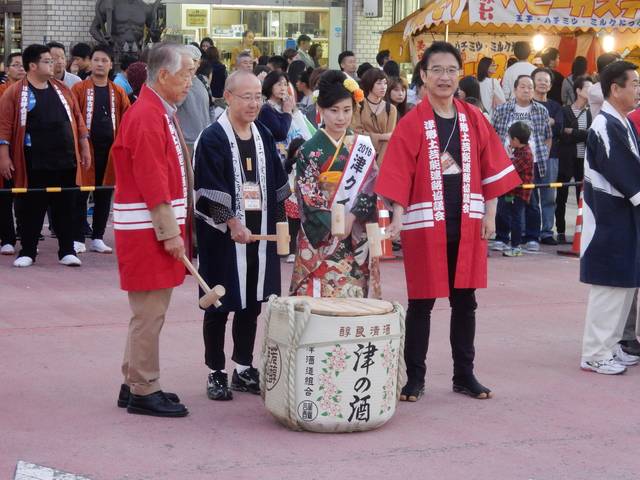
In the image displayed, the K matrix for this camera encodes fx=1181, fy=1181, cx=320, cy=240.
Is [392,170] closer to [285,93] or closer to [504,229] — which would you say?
[285,93]

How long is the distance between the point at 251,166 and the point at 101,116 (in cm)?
502

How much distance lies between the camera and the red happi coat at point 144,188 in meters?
5.52

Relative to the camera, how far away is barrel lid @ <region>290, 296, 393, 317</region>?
17.8 ft

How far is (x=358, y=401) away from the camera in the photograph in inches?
216

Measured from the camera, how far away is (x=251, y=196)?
20.1 ft

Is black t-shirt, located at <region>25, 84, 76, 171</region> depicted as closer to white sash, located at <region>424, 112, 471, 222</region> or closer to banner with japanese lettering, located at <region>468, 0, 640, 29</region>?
white sash, located at <region>424, 112, 471, 222</region>

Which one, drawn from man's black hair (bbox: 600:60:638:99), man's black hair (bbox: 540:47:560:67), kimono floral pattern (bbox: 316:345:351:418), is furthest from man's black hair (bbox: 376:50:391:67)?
kimono floral pattern (bbox: 316:345:351:418)

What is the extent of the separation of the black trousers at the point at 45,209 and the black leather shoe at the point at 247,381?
4.34 m

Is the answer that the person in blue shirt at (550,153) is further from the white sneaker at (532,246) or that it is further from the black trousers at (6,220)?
the black trousers at (6,220)

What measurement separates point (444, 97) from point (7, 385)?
2.80 m

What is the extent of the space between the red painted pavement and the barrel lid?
0.59 metres

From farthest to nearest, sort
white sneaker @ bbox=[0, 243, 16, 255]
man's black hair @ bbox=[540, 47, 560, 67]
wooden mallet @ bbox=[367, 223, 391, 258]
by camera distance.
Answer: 1. man's black hair @ bbox=[540, 47, 560, 67]
2. white sneaker @ bbox=[0, 243, 16, 255]
3. wooden mallet @ bbox=[367, 223, 391, 258]

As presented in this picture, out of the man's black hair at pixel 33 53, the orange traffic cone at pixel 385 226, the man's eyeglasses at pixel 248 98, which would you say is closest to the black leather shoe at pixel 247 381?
the man's eyeglasses at pixel 248 98

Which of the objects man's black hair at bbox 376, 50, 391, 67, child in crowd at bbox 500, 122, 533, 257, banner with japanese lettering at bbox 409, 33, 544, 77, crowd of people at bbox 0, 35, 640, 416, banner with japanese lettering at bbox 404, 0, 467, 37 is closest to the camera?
crowd of people at bbox 0, 35, 640, 416
